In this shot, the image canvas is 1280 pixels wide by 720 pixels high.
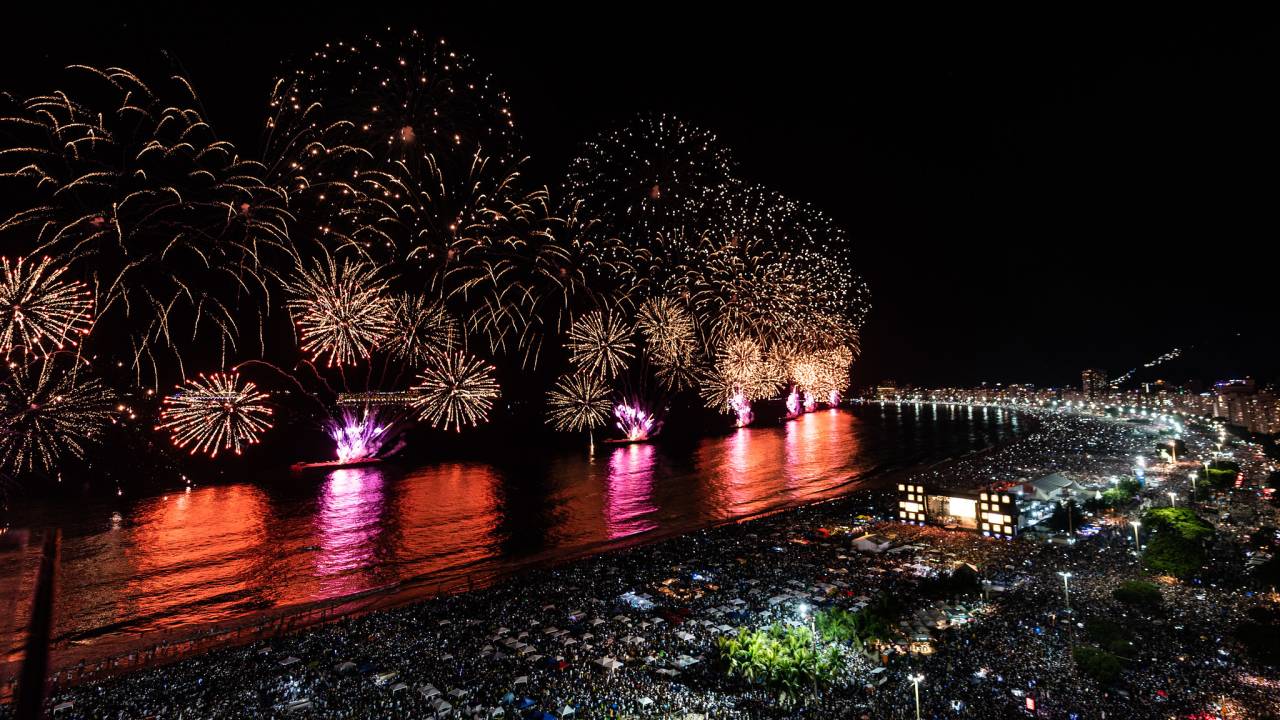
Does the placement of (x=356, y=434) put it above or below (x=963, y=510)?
above

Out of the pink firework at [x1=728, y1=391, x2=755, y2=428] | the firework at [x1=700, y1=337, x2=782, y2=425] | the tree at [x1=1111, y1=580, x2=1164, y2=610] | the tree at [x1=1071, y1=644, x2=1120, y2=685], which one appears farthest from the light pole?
the pink firework at [x1=728, y1=391, x2=755, y2=428]

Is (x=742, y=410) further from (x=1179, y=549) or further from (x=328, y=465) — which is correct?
(x=1179, y=549)

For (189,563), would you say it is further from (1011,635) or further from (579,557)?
(1011,635)

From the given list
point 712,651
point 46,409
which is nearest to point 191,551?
point 46,409

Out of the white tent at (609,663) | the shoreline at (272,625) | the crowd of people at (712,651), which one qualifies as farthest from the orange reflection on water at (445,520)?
the white tent at (609,663)

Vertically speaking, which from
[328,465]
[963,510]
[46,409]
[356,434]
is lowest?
[963,510]

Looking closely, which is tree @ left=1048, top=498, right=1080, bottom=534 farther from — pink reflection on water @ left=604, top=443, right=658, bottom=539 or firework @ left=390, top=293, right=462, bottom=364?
firework @ left=390, top=293, right=462, bottom=364

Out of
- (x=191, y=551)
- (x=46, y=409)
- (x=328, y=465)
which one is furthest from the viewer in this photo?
(x=328, y=465)
